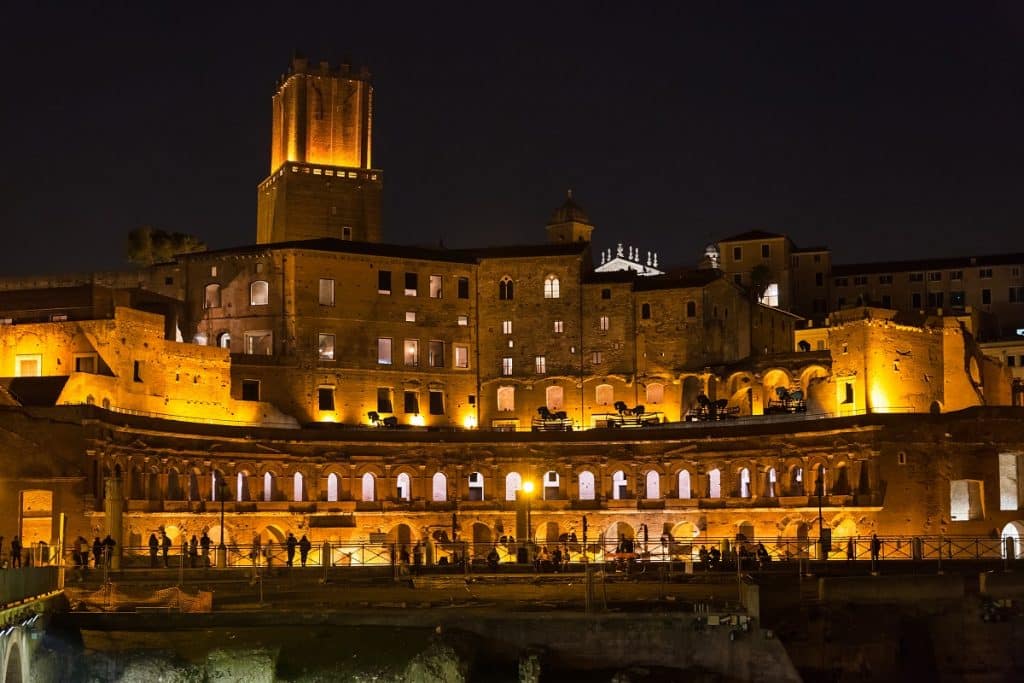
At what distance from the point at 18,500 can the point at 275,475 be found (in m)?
18.5

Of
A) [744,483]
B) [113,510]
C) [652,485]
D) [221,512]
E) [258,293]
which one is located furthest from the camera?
[258,293]

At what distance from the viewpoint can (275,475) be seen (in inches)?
3317

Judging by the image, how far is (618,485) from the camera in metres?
89.2

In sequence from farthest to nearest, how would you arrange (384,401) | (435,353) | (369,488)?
(435,353)
(384,401)
(369,488)

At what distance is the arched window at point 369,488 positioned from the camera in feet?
285

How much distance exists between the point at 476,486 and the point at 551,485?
426 centimetres

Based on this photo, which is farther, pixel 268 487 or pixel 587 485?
pixel 587 485

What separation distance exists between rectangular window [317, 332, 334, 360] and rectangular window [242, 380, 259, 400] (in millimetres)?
4510

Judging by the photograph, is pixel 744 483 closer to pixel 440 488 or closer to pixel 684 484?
pixel 684 484

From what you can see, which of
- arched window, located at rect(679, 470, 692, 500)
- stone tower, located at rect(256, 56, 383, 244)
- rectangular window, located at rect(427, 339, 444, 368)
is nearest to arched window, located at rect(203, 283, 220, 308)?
stone tower, located at rect(256, 56, 383, 244)

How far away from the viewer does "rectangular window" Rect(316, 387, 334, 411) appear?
92250 millimetres

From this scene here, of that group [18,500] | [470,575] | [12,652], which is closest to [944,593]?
[470,575]

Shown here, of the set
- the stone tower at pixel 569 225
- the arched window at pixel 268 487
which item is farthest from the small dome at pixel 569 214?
the arched window at pixel 268 487

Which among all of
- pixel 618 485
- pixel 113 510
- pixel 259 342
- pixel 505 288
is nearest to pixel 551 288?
pixel 505 288
